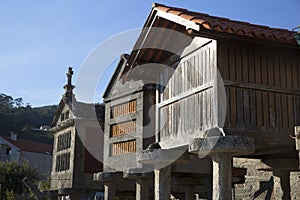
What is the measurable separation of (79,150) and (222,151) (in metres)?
14.9

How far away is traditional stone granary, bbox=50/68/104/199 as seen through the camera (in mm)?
19484

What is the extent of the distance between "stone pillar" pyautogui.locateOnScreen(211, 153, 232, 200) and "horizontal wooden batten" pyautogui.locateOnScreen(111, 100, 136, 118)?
6.79 metres

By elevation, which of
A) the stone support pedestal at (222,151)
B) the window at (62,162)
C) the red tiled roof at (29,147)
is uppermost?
the red tiled roof at (29,147)

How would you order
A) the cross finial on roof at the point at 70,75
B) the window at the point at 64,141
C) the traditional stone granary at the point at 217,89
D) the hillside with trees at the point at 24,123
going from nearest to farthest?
the traditional stone granary at the point at 217,89, the window at the point at 64,141, the cross finial on roof at the point at 70,75, the hillside with trees at the point at 24,123

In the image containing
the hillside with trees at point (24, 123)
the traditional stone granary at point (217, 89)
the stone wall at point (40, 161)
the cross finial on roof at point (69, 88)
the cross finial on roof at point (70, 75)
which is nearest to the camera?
the traditional stone granary at point (217, 89)

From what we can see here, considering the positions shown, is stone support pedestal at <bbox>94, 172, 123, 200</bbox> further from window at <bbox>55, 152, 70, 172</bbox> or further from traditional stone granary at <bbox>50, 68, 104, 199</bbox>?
window at <bbox>55, 152, 70, 172</bbox>

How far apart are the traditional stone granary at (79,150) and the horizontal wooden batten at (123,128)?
581cm

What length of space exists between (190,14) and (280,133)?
231 cm

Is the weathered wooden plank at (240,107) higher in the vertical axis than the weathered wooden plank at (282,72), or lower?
lower

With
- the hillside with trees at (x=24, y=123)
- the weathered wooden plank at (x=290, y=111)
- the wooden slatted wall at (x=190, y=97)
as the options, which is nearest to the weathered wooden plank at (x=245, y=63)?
the wooden slatted wall at (x=190, y=97)

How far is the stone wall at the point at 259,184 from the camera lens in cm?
1081

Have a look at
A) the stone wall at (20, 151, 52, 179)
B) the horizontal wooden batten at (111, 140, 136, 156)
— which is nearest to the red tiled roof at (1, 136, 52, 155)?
the stone wall at (20, 151, 52, 179)

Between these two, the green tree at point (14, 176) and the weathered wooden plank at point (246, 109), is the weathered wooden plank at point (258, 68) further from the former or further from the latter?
the green tree at point (14, 176)

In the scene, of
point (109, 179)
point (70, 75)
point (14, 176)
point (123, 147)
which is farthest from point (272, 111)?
point (14, 176)
